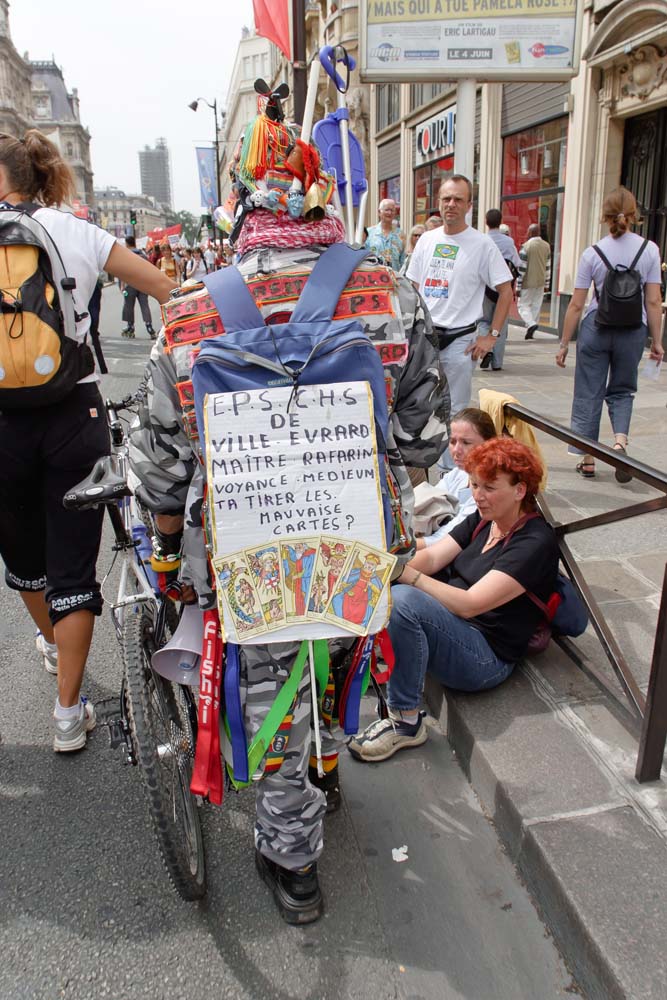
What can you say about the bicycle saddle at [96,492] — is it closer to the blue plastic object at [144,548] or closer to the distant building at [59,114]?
the blue plastic object at [144,548]

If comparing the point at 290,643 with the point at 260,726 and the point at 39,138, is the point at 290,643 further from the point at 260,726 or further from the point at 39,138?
the point at 39,138

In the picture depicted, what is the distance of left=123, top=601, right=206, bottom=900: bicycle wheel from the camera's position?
73.9 inches

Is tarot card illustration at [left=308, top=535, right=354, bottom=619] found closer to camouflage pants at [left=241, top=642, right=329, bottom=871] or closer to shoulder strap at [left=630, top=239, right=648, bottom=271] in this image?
camouflage pants at [left=241, top=642, right=329, bottom=871]

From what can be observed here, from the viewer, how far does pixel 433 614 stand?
2.69 m

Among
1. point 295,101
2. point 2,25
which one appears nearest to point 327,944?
point 295,101

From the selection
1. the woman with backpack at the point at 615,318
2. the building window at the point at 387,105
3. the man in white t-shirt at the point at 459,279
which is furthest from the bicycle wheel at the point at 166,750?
the building window at the point at 387,105

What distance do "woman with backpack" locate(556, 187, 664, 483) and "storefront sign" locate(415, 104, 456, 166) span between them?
1301 cm

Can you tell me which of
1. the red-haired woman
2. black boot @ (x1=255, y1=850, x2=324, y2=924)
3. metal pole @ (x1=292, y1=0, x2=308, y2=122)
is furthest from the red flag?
black boot @ (x1=255, y1=850, x2=324, y2=924)

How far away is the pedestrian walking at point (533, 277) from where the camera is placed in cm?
1241

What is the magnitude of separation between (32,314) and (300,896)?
1.80m

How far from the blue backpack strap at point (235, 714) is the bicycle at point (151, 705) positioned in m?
0.19

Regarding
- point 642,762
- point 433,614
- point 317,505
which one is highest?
point 317,505

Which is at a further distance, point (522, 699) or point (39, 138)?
point (522, 699)

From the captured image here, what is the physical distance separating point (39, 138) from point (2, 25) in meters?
116
